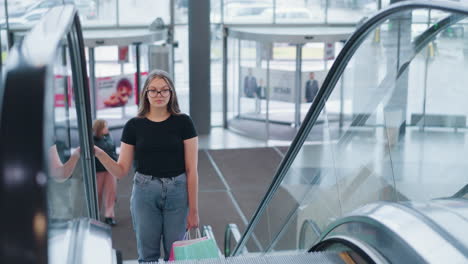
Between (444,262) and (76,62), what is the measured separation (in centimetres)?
214

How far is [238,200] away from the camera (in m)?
10.7

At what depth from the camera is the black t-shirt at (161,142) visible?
5.03m

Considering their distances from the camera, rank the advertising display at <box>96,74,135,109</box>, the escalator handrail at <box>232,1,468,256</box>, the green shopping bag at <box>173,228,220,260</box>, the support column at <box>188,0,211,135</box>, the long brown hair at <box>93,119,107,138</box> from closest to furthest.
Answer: the escalator handrail at <box>232,1,468,256</box> < the green shopping bag at <box>173,228,220,260</box> < the long brown hair at <box>93,119,107,138</box> < the support column at <box>188,0,211,135</box> < the advertising display at <box>96,74,135,109</box>

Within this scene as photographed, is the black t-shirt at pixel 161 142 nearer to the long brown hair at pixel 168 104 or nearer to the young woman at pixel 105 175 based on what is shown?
the long brown hair at pixel 168 104

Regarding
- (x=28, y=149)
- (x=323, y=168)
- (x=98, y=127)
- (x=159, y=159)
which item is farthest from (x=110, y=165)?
(x=28, y=149)

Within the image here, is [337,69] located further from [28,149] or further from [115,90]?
[115,90]

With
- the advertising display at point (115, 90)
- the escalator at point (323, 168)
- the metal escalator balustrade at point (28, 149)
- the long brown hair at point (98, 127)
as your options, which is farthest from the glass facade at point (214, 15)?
the metal escalator balustrade at point (28, 149)

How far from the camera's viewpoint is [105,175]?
8906mm

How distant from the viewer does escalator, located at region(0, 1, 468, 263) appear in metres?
1.45

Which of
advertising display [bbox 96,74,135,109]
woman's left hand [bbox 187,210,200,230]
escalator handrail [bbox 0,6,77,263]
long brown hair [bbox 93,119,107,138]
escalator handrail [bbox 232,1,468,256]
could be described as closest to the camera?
escalator handrail [bbox 0,6,77,263]

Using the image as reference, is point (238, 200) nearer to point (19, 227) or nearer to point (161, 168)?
point (161, 168)

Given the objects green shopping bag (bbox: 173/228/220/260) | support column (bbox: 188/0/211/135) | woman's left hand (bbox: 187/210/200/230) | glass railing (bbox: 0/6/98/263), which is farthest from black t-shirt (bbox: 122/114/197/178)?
support column (bbox: 188/0/211/135)

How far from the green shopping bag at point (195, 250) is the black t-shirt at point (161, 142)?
51 centimetres

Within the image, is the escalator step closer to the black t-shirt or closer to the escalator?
the escalator
